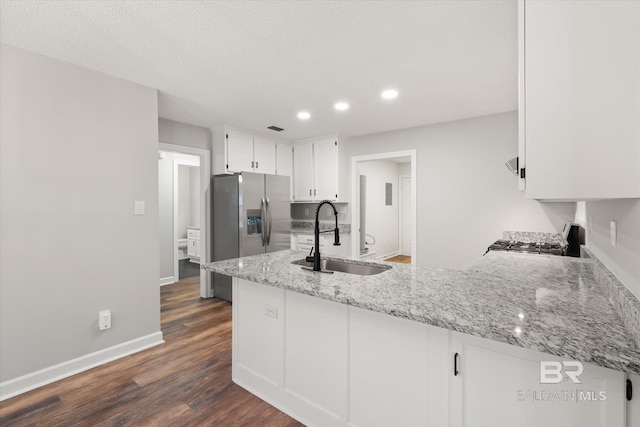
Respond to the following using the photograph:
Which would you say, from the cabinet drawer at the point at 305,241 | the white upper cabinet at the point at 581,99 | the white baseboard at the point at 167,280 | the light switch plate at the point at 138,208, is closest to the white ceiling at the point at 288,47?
the white upper cabinet at the point at 581,99

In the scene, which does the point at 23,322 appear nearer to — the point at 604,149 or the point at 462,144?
the point at 604,149

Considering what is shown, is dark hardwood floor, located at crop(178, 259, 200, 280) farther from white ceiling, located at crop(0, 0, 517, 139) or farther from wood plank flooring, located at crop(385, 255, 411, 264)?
wood plank flooring, located at crop(385, 255, 411, 264)

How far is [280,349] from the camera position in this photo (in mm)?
1830

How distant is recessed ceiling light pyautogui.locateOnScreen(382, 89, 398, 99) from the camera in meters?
2.86

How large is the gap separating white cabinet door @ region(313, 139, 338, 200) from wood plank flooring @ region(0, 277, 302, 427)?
271 centimetres

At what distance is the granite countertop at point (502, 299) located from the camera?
882 mm

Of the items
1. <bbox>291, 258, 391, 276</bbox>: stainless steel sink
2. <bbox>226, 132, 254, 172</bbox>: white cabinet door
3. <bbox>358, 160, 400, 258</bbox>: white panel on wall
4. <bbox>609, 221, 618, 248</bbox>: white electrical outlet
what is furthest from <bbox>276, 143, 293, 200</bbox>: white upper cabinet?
<bbox>609, 221, 618, 248</bbox>: white electrical outlet

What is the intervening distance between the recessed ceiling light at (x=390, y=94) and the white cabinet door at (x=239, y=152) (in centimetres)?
221

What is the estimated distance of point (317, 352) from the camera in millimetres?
1647

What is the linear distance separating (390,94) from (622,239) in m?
2.22

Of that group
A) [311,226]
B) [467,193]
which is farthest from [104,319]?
[467,193]

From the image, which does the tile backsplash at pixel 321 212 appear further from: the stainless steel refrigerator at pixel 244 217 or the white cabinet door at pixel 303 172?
the stainless steel refrigerator at pixel 244 217

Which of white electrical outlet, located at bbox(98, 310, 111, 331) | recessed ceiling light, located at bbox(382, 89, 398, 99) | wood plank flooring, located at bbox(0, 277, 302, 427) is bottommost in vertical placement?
wood plank flooring, located at bbox(0, 277, 302, 427)

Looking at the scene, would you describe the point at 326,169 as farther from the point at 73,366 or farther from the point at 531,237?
the point at 73,366
